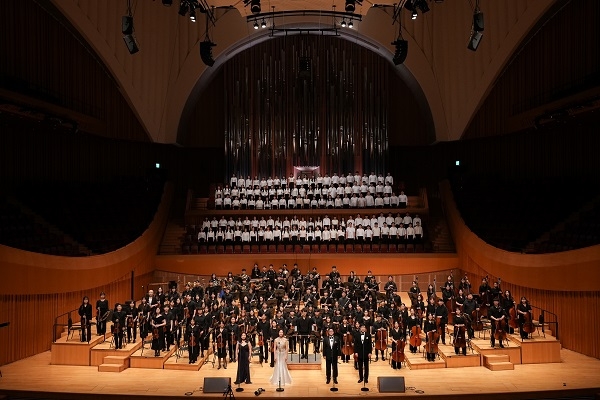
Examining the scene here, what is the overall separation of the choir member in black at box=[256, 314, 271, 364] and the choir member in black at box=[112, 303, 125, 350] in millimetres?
2186

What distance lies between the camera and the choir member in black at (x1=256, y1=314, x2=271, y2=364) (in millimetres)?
9625

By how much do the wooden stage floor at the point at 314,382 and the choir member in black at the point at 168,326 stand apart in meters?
0.65

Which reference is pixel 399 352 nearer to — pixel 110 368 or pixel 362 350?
pixel 362 350

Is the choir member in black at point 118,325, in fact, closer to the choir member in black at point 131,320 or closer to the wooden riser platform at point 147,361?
the choir member in black at point 131,320

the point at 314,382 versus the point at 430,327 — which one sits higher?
the point at 430,327

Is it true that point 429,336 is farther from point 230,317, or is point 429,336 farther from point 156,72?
point 156,72

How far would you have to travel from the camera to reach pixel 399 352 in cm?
935

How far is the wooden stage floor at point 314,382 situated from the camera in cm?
811

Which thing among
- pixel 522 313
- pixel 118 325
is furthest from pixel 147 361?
pixel 522 313

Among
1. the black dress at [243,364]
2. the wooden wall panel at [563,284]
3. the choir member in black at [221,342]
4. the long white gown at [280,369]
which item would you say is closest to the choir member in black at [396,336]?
the long white gown at [280,369]

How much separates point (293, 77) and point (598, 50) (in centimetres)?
899

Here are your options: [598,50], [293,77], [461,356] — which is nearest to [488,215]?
[598,50]

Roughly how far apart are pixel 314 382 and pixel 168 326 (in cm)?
258

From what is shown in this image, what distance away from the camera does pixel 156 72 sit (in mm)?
17406
